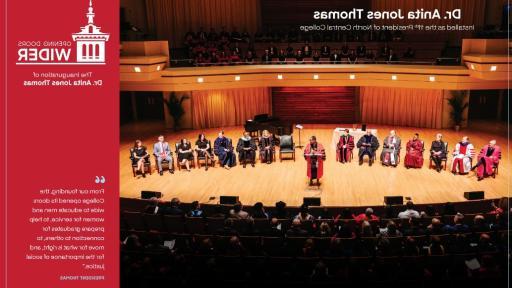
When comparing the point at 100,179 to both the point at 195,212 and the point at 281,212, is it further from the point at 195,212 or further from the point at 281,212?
the point at 281,212

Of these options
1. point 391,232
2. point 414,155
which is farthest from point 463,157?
point 391,232

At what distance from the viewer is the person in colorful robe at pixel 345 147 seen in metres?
13.1

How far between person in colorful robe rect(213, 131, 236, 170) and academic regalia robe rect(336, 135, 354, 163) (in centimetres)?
282

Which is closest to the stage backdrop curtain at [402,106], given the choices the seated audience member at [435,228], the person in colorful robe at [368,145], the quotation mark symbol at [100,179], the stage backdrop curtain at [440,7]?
the stage backdrop curtain at [440,7]

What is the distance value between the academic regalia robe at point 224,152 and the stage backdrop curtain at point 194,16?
7.84m

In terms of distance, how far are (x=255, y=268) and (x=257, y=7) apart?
49.2 feet

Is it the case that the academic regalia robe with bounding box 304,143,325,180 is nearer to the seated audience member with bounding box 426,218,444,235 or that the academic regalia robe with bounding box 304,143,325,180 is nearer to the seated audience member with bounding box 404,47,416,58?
the seated audience member with bounding box 426,218,444,235

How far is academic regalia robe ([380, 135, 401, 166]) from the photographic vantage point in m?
12.6

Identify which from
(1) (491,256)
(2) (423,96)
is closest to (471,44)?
(2) (423,96)

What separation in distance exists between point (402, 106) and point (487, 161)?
19.8 ft

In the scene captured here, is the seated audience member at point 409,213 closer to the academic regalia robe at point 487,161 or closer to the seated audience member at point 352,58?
the academic regalia robe at point 487,161

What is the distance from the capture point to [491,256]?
6023 millimetres

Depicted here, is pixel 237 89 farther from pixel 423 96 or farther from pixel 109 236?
pixel 109 236

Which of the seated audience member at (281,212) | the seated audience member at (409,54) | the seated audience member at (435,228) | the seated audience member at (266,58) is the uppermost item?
the seated audience member at (409,54)
